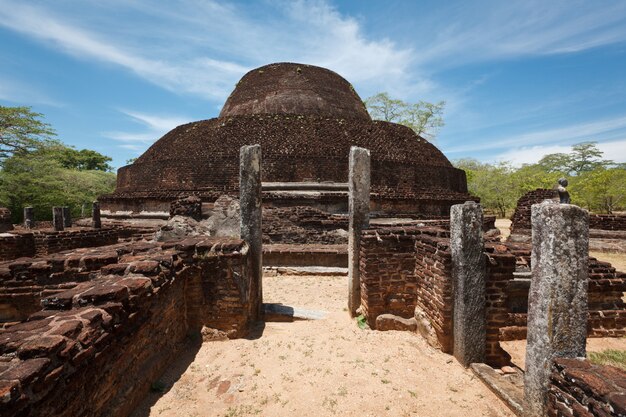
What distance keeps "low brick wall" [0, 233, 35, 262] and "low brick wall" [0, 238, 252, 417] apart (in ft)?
10.1

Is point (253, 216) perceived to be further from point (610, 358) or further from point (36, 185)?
point (36, 185)

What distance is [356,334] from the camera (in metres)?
4.23

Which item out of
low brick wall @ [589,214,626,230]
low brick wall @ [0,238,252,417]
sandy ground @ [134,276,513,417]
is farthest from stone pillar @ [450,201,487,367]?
low brick wall @ [589,214,626,230]

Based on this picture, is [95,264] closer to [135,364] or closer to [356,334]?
[135,364]

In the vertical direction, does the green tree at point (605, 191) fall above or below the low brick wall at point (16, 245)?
above

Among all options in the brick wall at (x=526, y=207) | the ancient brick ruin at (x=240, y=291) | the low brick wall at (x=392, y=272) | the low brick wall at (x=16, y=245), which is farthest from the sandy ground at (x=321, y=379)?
the brick wall at (x=526, y=207)

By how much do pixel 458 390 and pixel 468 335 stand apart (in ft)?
1.96

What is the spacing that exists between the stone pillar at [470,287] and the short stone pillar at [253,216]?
8.87 feet

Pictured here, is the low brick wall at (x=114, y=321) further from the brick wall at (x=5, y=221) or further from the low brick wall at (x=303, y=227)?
the brick wall at (x=5, y=221)

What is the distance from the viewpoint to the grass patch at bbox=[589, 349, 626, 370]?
3.60 meters

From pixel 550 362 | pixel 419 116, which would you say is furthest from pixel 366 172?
pixel 419 116

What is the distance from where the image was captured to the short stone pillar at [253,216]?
4664mm

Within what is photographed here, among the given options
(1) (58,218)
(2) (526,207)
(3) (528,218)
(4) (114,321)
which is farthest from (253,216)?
(2) (526,207)

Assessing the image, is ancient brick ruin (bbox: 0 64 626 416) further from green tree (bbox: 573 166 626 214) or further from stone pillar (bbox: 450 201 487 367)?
green tree (bbox: 573 166 626 214)
